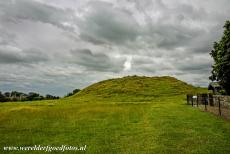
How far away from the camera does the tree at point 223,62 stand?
39219mm

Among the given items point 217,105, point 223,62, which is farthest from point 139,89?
point 223,62

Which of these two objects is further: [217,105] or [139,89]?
[139,89]

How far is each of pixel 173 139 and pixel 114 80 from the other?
132 meters

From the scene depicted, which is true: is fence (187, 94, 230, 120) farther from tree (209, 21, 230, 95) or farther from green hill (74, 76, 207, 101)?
green hill (74, 76, 207, 101)

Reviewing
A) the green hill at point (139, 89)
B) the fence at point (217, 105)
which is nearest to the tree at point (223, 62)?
the fence at point (217, 105)

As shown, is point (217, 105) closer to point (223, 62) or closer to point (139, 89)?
point (223, 62)

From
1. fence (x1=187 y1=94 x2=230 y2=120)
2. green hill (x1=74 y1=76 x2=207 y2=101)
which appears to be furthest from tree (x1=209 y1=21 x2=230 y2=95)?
green hill (x1=74 y1=76 x2=207 y2=101)

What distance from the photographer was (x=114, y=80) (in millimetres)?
147625

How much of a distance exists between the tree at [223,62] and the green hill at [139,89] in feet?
179

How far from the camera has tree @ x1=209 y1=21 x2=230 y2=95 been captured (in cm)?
3922

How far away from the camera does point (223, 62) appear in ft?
129

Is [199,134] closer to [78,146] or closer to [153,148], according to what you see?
[153,148]

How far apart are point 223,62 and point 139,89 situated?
8070 cm

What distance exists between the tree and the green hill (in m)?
54.5
